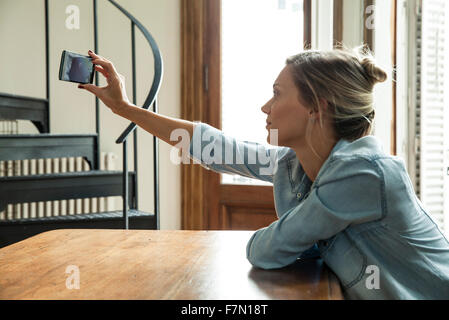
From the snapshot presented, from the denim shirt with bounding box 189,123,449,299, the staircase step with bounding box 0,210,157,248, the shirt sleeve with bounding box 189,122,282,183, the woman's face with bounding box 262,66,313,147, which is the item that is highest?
the woman's face with bounding box 262,66,313,147

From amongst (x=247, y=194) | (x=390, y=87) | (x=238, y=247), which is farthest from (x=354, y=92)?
(x=247, y=194)

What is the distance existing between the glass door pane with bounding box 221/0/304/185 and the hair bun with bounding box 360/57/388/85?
2.19 m

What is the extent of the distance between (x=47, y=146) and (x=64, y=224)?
0.47 metres

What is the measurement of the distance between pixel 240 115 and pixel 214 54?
0.46 m

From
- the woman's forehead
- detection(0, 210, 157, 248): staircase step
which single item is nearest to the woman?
the woman's forehead

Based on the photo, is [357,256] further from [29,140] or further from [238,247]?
[29,140]

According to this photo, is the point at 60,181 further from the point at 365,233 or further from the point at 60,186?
the point at 365,233

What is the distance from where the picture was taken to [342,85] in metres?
0.97

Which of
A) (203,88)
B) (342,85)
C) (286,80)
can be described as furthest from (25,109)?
(342,85)

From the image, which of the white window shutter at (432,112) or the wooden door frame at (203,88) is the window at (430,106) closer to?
the white window shutter at (432,112)

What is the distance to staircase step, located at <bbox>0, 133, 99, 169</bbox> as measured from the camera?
2.45 metres

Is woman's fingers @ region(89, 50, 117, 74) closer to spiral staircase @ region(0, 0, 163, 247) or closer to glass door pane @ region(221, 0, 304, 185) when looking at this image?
spiral staircase @ region(0, 0, 163, 247)

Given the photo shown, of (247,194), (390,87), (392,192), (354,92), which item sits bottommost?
(247,194)

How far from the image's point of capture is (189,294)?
0.73 meters
